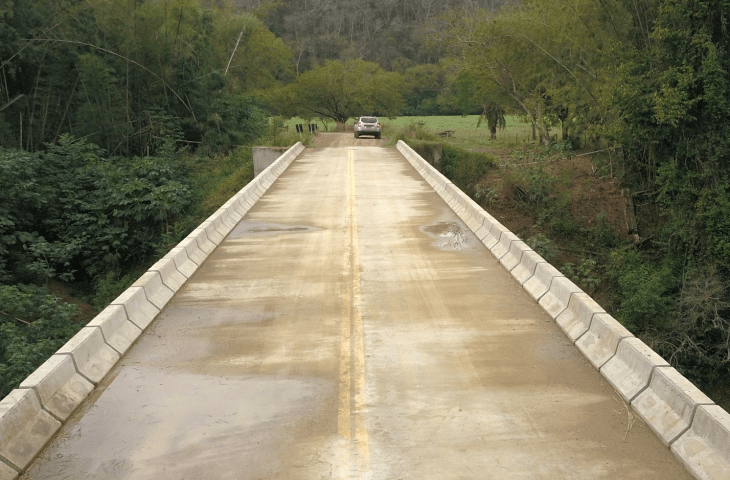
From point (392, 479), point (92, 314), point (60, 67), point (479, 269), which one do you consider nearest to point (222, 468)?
point (392, 479)

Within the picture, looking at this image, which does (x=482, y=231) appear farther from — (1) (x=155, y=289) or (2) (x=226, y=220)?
(1) (x=155, y=289)

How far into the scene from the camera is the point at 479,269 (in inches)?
500

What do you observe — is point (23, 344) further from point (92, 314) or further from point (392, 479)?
point (392, 479)

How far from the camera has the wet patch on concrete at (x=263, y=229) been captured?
1602 cm

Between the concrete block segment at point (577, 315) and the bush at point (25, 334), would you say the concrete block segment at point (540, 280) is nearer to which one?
the concrete block segment at point (577, 315)

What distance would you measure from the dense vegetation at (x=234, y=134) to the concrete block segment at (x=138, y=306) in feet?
12.1

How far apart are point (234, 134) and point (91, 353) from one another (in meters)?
36.4

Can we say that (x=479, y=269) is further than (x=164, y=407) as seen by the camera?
Yes

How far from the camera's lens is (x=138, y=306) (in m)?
9.91

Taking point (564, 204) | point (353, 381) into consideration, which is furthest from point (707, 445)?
point (564, 204)

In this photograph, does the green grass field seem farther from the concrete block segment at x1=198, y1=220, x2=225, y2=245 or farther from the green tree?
the concrete block segment at x1=198, y1=220, x2=225, y2=245

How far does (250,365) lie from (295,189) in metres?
15.1

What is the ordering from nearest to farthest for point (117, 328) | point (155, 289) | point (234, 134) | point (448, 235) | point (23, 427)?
point (23, 427), point (117, 328), point (155, 289), point (448, 235), point (234, 134)

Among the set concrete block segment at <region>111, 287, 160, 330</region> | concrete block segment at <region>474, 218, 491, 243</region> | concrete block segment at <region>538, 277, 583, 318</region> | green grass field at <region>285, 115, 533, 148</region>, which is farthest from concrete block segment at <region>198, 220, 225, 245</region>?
green grass field at <region>285, 115, 533, 148</region>
